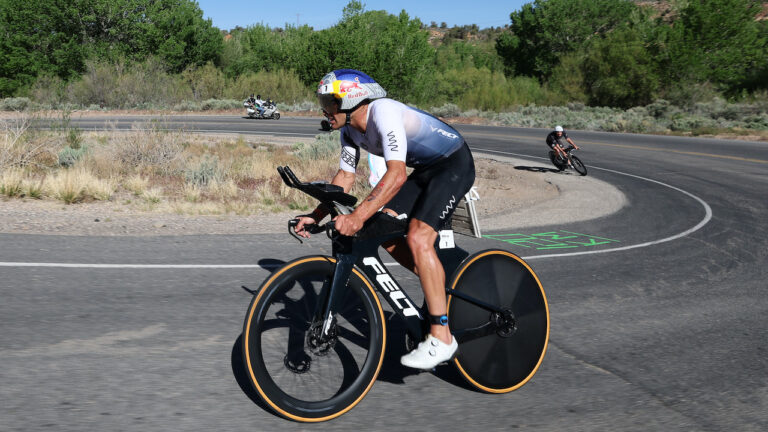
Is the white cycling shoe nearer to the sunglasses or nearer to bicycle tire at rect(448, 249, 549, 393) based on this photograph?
bicycle tire at rect(448, 249, 549, 393)

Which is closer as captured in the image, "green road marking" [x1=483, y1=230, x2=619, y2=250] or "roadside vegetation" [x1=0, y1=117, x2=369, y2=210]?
"green road marking" [x1=483, y1=230, x2=619, y2=250]

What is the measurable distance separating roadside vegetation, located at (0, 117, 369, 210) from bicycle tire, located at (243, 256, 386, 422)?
8.63 meters

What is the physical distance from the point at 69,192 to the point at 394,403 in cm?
1040

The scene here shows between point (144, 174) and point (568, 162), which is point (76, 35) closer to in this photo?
point (144, 174)

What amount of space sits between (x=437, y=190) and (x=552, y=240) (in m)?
6.59

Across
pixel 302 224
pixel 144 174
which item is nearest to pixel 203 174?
pixel 144 174

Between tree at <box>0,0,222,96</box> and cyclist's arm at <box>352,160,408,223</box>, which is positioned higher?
tree at <box>0,0,222,96</box>

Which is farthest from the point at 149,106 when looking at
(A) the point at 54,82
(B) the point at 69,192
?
(B) the point at 69,192

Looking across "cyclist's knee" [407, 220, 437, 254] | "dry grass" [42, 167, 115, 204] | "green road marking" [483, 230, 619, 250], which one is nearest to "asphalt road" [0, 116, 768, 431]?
"green road marking" [483, 230, 619, 250]

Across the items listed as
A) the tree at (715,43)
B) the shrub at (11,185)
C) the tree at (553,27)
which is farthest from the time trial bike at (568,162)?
the tree at (553,27)

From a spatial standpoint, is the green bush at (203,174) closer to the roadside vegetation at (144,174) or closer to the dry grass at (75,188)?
the roadside vegetation at (144,174)

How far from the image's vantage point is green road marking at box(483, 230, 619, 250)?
9.44 meters

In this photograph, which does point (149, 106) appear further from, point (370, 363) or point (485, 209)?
point (370, 363)

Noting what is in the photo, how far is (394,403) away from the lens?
12.4 feet
